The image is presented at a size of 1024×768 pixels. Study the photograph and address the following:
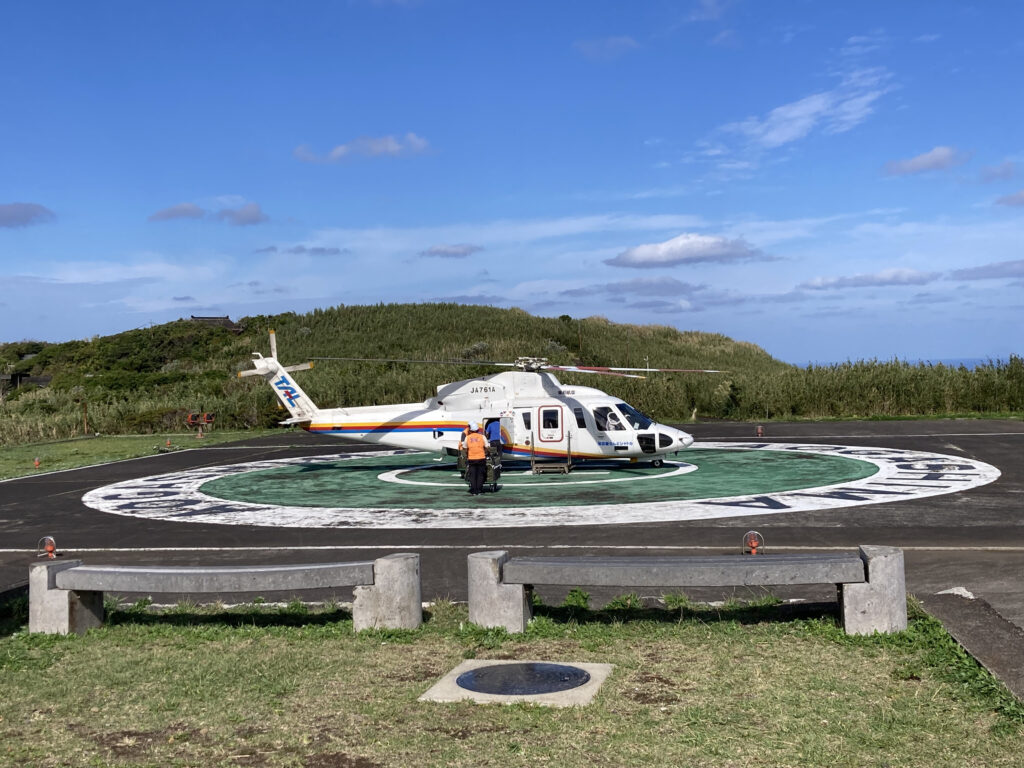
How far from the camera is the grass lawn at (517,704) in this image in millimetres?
6152

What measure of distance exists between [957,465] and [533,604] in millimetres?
16923

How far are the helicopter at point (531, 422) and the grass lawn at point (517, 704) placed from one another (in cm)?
1361

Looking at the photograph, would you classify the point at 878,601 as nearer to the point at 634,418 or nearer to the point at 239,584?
the point at 239,584

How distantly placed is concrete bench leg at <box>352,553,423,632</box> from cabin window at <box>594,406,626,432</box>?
47.7 ft

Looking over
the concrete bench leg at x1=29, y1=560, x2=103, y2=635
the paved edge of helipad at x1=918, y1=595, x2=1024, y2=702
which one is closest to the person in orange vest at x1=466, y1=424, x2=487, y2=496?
the concrete bench leg at x1=29, y1=560, x2=103, y2=635

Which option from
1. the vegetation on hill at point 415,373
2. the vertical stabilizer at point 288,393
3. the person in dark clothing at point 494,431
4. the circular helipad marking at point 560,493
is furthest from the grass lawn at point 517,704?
the vegetation on hill at point 415,373

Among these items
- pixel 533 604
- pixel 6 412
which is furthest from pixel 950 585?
pixel 6 412

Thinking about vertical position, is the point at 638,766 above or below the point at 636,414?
below

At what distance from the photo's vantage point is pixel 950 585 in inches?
426

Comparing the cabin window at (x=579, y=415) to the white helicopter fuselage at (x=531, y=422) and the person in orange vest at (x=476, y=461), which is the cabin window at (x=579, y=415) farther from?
the person in orange vest at (x=476, y=461)

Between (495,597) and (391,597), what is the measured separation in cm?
100

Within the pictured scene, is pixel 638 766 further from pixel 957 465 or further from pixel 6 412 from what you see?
pixel 6 412

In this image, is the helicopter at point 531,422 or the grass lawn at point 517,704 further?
the helicopter at point 531,422

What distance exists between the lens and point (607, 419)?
2356 cm
